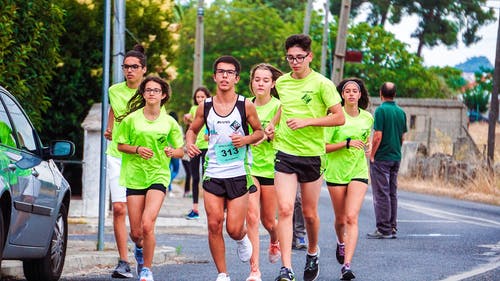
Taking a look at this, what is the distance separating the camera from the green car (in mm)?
8844

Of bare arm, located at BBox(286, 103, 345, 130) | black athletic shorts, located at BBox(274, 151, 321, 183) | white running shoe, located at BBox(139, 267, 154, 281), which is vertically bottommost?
white running shoe, located at BBox(139, 267, 154, 281)

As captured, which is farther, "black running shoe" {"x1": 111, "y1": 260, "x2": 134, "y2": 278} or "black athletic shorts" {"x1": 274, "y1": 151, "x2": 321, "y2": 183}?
"black running shoe" {"x1": 111, "y1": 260, "x2": 134, "y2": 278}

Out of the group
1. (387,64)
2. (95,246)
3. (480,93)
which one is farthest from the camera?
(480,93)

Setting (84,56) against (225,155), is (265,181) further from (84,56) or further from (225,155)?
(84,56)

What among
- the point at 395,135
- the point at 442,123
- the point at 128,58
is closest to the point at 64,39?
the point at 395,135

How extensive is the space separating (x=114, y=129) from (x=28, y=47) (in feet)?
10.9

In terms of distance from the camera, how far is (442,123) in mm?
54312

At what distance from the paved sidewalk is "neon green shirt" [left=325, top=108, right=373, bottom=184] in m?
2.04

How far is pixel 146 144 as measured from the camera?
10.8m

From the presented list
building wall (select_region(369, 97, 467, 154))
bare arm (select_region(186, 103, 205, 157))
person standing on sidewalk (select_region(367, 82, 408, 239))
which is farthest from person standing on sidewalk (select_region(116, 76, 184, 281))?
building wall (select_region(369, 97, 467, 154))

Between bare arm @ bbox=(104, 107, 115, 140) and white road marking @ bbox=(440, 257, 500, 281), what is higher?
bare arm @ bbox=(104, 107, 115, 140)

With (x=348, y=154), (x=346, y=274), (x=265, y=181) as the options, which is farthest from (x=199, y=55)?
(x=346, y=274)

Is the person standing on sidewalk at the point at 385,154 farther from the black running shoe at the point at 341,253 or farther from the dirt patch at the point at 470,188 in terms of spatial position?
the dirt patch at the point at 470,188

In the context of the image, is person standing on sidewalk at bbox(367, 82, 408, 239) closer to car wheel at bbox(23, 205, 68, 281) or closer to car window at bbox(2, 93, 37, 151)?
car wheel at bbox(23, 205, 68, 281)
